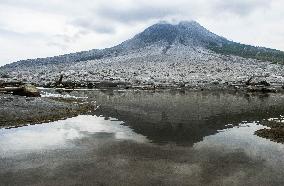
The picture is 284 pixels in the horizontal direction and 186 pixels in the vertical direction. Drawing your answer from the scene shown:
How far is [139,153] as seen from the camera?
82.4 feet

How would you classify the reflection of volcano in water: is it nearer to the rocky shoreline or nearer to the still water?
the still water

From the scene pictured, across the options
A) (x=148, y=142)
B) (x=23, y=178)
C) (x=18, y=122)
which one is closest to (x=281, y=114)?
(x=148, y=142)

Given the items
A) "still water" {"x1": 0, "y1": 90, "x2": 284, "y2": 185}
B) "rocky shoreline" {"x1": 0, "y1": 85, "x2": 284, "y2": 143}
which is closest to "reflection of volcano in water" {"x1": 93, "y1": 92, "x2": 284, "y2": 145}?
"still water" {"x1": 0, "y1": 90, "x2": 284, "y2": 185}

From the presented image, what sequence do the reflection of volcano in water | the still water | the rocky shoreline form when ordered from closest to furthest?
the still water < the reflection of volcano in water < the rocky shoreline

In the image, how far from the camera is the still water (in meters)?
19.8

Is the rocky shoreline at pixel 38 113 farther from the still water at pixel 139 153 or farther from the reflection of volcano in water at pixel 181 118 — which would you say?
the reflection of volcano in water at pixel 181 118

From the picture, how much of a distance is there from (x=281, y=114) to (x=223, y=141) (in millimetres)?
20781

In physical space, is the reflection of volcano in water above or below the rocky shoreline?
below

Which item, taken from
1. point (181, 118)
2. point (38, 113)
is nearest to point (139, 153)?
point (181, 118)

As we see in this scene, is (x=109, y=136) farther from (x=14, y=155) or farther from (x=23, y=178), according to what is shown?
(x=23, y=178)

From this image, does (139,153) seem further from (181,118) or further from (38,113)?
Answer: (38,113)

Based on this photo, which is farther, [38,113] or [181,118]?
[181,118]

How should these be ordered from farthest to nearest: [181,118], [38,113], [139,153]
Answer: [181,118] < [38,113] < [139,153]

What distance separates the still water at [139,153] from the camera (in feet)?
65.0
